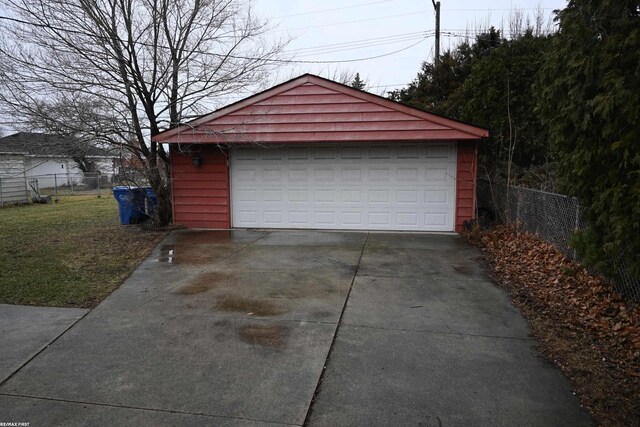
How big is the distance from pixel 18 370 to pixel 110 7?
8.34 m

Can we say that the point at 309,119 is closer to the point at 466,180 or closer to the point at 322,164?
the point at 322,164

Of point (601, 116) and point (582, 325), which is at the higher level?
point (601, 116)

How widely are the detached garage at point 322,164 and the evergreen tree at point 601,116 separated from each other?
14.8 feet

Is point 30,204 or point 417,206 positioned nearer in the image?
point 417,206

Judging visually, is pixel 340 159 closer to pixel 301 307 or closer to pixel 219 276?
pixel 219 276

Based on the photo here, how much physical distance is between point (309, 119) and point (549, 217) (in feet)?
17.9

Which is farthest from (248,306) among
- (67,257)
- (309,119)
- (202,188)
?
(202,188)

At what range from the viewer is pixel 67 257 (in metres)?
7.52

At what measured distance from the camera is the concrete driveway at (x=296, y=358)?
2.89 meters

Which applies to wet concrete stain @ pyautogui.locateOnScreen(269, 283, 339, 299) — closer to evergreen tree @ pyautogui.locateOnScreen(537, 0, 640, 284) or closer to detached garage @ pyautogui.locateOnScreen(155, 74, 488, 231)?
evergreen tree @ pyautogui.locateOnScreen(537, 0, 640, 284)

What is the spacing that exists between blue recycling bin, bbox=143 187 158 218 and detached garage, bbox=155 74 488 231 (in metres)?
0.49

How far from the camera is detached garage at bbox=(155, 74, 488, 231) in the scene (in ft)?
31.9

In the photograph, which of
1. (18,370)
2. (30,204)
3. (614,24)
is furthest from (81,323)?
(30,204)

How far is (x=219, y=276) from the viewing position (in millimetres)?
6320
